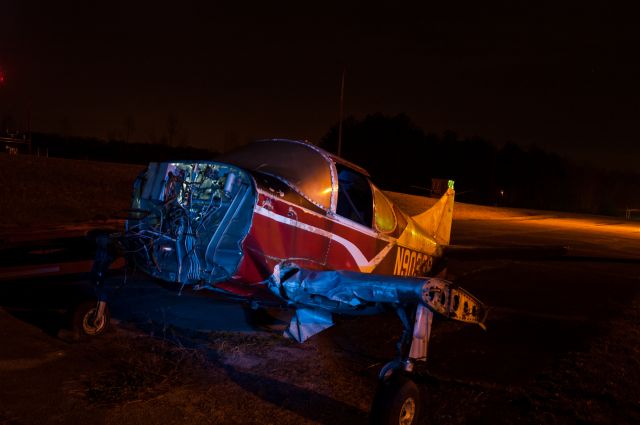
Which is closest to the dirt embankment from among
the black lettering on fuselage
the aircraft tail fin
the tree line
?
the aircraft tail fin

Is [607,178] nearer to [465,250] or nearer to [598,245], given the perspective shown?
[598,245]

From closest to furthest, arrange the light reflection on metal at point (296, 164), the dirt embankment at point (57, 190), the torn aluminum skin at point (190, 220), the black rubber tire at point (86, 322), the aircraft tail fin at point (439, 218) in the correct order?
1. the torn aluminum skin at point (190, 220)
2. the light reflection on metal at point (296, 164)
3. the black rubber tire at point (86, 322)
4. the aircraft tail fin at point (439, 218)
5. the dirt embankment at point (57, 190)

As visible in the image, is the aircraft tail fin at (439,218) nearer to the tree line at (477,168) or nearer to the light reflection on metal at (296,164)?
the light reflection on metal at (296,164)

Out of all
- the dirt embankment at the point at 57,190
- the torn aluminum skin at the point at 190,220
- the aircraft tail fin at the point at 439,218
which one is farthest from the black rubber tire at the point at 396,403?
the dirt embankment at the point at 57,190

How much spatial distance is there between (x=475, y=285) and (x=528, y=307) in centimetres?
195

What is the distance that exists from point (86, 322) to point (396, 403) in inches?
146

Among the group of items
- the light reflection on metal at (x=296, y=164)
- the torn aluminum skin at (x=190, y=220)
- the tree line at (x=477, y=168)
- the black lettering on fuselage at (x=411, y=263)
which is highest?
the tree line at (x=477, y=168)

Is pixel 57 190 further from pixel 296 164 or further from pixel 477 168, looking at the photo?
pixel 477 168

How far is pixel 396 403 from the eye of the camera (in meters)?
3.64

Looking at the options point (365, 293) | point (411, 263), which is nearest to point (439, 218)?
point (411, 263)

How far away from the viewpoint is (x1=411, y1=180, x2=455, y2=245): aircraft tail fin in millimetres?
8750

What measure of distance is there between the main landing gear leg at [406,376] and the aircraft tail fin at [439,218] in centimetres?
453

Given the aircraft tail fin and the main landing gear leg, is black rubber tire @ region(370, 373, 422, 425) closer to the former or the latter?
the main landing gear leg

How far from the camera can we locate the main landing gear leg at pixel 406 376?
368cm
